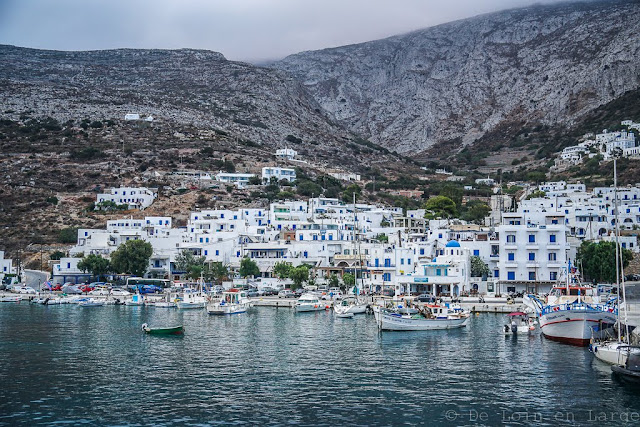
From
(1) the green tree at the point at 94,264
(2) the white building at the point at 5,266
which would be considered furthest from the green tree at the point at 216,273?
(2) the white building at the point at 5,266

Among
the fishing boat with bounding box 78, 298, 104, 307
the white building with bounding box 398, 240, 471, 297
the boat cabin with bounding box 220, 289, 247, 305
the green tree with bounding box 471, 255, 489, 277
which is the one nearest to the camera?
the boat cabin with bounding box 220, 289, 247, 305

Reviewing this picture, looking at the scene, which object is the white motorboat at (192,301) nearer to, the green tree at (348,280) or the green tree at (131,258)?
the green tree at (131,258)

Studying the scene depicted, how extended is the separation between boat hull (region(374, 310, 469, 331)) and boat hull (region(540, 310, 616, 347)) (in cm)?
828

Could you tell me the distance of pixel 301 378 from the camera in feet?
106

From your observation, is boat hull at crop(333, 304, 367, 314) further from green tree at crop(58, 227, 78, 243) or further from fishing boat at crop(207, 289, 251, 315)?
green tree at crop(58, 227, 78, 243)

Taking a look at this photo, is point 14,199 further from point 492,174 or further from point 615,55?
point 615,55

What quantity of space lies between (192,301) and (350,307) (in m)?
17.3

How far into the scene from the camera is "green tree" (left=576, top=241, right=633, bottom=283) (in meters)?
68.6

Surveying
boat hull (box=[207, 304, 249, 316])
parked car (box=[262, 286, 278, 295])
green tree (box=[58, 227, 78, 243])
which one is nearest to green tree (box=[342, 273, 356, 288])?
parked car (box=[262, 286, 278, 295])

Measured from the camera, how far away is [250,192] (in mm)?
118375

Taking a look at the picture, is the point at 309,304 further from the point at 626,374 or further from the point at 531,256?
the point at 626,374

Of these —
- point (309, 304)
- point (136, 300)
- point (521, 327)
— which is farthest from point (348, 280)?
point (521, 327)

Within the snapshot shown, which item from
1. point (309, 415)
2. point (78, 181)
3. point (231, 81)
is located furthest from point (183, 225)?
point (231, 81)

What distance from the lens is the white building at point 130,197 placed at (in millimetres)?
109312
